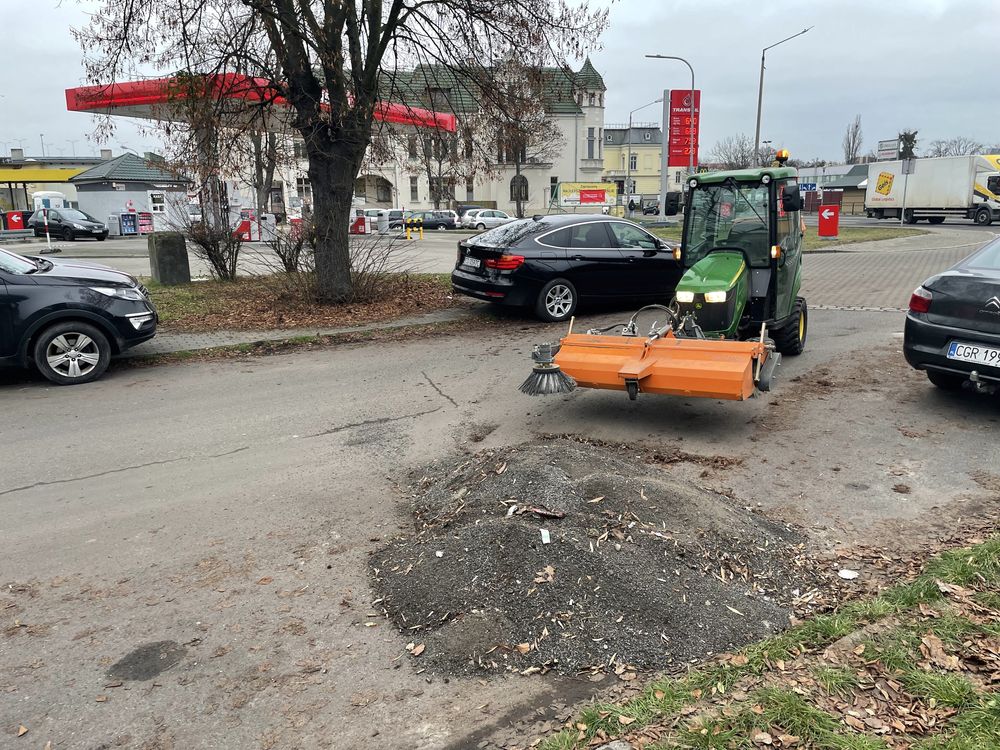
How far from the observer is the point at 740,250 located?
8.08 meters

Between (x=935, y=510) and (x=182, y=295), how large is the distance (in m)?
13.7

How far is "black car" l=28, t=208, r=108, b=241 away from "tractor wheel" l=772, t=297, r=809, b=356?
125 ft

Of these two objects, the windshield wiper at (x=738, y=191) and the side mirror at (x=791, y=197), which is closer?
the side mirror at (x=791, y=197)

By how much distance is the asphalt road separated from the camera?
10.0 ft

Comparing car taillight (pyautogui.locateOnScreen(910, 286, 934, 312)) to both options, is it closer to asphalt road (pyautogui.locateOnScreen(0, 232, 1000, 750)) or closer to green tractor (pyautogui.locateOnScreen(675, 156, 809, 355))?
asphalt road (pyautogui.locateOnScreen(0, 232, 1000, 750))

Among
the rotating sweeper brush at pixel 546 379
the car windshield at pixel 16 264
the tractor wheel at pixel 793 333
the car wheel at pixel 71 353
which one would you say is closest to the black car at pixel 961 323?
the tractor wheel at pixel 793 333

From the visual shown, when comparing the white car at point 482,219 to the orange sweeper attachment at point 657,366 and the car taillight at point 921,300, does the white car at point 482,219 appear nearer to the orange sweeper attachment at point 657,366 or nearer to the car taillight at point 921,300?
the car taillight at point 921,300

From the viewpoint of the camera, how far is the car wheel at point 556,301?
1160cm

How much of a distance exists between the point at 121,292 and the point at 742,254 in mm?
6996

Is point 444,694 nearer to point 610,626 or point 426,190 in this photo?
point 610,626

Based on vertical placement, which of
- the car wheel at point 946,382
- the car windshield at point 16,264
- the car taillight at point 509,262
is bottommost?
the car wheel at point 946,382

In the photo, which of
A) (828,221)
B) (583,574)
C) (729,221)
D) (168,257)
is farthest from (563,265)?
(828,221)

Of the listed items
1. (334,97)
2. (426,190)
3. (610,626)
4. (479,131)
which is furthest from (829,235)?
(426,190)

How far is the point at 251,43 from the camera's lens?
39.0 feet
